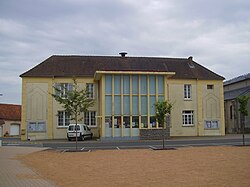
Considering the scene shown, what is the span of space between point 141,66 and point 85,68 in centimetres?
659

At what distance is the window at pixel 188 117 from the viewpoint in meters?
44.2

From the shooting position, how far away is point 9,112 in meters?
66.2

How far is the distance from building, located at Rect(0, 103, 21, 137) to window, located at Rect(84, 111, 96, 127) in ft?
78.7

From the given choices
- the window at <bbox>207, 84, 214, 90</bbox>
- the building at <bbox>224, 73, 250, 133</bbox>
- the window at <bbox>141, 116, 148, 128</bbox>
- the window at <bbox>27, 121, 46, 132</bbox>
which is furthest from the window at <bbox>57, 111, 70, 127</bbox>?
the building at <bbox>224, 73, 250, 133</bbox>

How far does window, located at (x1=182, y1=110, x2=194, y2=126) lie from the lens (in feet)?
145

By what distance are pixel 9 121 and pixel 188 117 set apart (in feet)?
109

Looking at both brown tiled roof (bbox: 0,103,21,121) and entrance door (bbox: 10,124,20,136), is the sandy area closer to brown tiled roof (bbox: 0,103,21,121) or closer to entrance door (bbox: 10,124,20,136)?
brown tiled roof (bbox: 0,103,21,121)

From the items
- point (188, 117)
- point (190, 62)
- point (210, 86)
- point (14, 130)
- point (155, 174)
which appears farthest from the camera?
point (14, 130)

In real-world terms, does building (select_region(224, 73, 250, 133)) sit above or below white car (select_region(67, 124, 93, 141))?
above

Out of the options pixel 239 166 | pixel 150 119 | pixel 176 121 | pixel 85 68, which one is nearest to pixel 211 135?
pixel 176 121

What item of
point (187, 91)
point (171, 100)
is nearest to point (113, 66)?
point (171, 100)

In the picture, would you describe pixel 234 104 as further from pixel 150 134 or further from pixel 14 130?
pixel 14 130

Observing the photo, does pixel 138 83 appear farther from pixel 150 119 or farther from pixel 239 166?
pixel 239 166


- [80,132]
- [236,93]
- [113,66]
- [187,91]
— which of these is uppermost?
[113,66]
